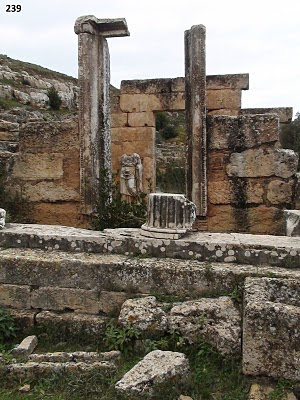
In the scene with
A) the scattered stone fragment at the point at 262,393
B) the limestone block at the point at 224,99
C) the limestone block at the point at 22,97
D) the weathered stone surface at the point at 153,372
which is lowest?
the scattered stone fragment at the point at 262,393

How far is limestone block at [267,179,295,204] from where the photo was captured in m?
7.72

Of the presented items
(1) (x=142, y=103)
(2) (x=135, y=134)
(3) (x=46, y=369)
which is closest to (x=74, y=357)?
(3) (x=46, y=369)

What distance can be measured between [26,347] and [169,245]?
165 cm

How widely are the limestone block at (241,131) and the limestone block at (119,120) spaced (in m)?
3.00

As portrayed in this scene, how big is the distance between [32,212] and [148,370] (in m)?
6.03

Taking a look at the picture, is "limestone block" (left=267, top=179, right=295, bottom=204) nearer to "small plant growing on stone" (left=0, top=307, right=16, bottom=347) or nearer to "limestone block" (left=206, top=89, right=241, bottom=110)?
"limestone block" (left=206, top=89, right=241, bottom=110)

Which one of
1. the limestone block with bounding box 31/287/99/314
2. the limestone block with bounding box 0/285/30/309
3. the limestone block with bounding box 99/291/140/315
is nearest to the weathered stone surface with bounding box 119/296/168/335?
the limestone block with bounding box 99/291/140/315

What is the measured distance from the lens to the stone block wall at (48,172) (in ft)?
26.8

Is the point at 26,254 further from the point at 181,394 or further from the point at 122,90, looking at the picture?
the point at 122,90

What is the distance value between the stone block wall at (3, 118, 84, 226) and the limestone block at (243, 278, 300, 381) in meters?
5.59

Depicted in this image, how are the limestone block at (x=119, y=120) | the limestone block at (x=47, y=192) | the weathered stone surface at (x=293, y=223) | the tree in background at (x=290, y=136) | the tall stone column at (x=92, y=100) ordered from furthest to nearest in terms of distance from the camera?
the tree in background at (x=290, y=136)
the limestone block at (x=119, y=120)
the limestone block at (x=47, y=192)
the tall stone column at (x=92, y=100)
the weathered stone surface at (x=293, y=223)

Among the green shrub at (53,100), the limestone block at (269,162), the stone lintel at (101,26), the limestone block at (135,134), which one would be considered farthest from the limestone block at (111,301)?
the green shrub at (53,100)

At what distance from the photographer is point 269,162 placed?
7.73m

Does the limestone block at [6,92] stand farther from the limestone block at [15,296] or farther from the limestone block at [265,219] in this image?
the limestone block at [15,296]
